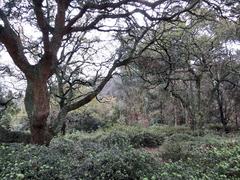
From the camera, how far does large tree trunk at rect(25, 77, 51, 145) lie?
26.8 ft

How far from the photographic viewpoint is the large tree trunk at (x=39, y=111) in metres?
8.17

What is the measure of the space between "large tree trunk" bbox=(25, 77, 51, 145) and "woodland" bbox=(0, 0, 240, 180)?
0.02m

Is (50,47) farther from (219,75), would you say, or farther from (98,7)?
(219,75)

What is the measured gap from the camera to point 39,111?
27.1 ft

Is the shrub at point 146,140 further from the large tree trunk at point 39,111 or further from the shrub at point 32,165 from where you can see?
the shrub at point 32,165

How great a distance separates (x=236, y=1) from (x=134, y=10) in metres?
2.40

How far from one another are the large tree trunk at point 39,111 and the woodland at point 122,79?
0.02 meters

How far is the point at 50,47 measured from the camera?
8.20 m

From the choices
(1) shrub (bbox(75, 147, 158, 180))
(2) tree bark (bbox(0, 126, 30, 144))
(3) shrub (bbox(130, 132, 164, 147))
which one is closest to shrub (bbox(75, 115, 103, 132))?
(3) shrub (bbox(130, 132, 164, 147))

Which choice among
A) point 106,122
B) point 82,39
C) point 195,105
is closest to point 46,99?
point 82,39

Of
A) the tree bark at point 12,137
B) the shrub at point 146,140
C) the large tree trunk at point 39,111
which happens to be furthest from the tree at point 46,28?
the shrub at point 146,140

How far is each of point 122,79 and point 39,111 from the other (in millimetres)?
6666

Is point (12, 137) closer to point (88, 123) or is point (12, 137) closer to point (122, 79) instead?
point (122, 79)

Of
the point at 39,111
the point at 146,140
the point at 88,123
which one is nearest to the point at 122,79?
the point at 146,140
